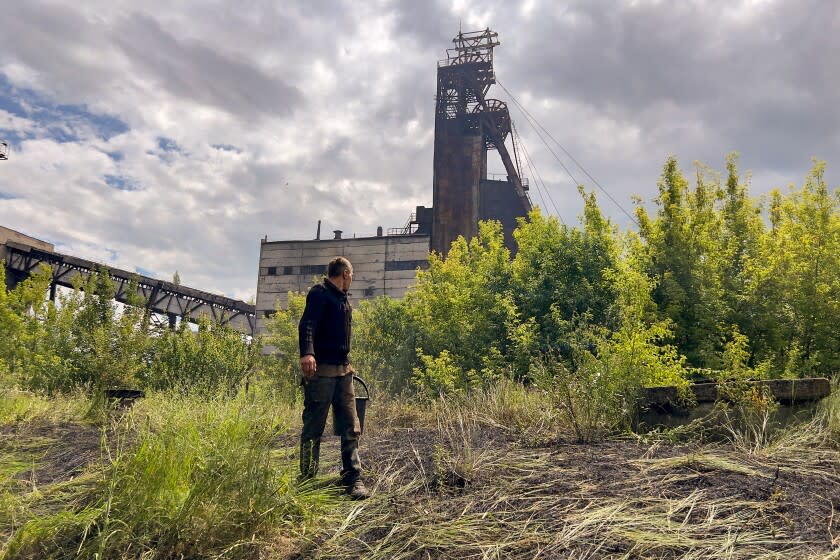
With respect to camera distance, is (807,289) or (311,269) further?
(311,269)

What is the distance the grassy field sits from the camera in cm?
275

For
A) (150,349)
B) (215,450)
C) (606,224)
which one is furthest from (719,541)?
(150,349)

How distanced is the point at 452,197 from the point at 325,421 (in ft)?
99.7

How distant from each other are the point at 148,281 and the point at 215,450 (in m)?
33.8

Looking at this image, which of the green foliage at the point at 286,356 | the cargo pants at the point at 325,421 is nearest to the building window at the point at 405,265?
the green foliage at the point at 286,356

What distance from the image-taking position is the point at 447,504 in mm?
3387

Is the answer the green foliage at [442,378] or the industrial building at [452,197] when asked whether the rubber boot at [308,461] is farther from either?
the industrial building at [452,197]

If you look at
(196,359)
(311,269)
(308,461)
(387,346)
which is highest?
(311,269)

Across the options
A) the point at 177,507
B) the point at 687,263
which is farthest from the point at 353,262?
the point at 177,507

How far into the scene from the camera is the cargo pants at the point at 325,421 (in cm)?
401

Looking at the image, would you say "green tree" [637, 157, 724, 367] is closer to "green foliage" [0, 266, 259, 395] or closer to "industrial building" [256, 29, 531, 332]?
"green foliage" [0, 266, 259, 395]

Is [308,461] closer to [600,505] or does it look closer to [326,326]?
[326,326]

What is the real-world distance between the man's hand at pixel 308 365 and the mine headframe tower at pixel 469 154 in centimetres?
2939

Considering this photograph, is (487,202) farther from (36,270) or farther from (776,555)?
(776,555)
